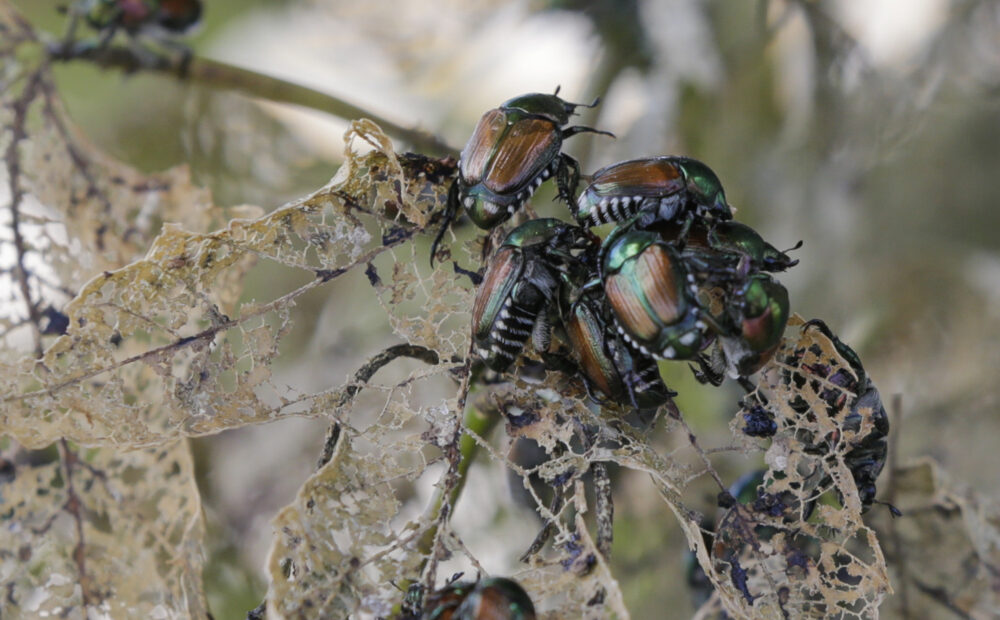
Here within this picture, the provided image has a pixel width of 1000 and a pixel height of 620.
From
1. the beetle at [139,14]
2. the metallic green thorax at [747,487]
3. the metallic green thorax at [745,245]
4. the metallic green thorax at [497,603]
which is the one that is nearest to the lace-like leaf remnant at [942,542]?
the metallic green thorax at [747,487]

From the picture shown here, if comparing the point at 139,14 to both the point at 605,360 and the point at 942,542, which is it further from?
the point at 942,542

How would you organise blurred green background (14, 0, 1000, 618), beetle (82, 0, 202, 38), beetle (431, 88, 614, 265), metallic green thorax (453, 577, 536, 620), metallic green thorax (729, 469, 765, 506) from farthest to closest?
blurred green background (14, 0, 1000, 618) < beetle (82, 0, 202, 38) < metallic green thorax (729, 469, 765, 506) < beetle (431, 88, 614, 265) < metallic green thorax (453, 577, 536, 620)

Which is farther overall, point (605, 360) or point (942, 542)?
point (942, 542)

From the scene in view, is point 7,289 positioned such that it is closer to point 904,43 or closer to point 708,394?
point 708,394

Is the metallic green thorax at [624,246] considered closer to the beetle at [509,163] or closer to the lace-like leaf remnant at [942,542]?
the beetle at [509,163]

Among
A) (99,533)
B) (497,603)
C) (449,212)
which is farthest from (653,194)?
(99,533)

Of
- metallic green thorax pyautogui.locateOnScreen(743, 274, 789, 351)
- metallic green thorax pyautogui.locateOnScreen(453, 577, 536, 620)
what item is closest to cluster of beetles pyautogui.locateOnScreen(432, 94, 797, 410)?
metallic green thorax pyautogui.locateOnScreen(743, 274, 789, 351)

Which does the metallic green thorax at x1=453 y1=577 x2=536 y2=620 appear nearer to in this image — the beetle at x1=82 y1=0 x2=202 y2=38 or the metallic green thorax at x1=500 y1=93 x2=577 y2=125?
the metallic green thorax at x1=500 y1=93 x2=577 y2=125
